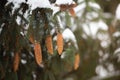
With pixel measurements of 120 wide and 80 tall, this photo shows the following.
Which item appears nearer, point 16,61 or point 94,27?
point 16,61

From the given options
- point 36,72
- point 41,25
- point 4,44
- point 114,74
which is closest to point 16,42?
point 4,44

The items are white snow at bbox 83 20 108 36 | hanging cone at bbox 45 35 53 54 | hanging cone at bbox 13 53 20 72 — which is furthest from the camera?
white snow at bbox 83 20 108 36

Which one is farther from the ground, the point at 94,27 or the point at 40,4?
the point at 94,27

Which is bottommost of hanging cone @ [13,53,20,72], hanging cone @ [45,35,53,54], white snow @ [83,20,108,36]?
hanging cone @ [45,35,53,54]

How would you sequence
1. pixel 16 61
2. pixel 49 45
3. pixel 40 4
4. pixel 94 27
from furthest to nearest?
pixel 94 27 → pixel 16 61 → pixel 49 45 → pixel 40 4

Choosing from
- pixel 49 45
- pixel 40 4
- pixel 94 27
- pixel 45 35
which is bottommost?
pixel 49 45

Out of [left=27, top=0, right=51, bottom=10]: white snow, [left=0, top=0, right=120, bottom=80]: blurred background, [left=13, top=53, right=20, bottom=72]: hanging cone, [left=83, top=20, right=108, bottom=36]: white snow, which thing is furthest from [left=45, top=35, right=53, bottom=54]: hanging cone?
[left=83, top=20, right=108, bottom=36]: white snow

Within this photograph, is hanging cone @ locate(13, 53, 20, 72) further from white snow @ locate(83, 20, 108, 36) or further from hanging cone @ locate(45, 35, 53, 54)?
white snow @ locate(83, 20, 108, 36)

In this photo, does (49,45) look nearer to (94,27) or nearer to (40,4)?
(40,4)

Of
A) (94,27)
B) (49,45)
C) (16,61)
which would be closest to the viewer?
(49,45)

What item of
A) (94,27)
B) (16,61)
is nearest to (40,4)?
(16,61)

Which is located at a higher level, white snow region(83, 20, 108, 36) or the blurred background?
white snow region(83, 20, 108, 36)

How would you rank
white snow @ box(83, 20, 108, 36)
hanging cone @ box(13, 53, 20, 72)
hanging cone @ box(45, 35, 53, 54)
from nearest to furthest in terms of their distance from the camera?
hanging cone @ box(45, 35, 53, 54), hanging cone @ box(13, 53, 20, 72), white snow @ box(83, 20, 108, 36)

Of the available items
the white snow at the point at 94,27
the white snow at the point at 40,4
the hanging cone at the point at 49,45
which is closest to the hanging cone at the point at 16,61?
the hanging cone at the point at 49,45
